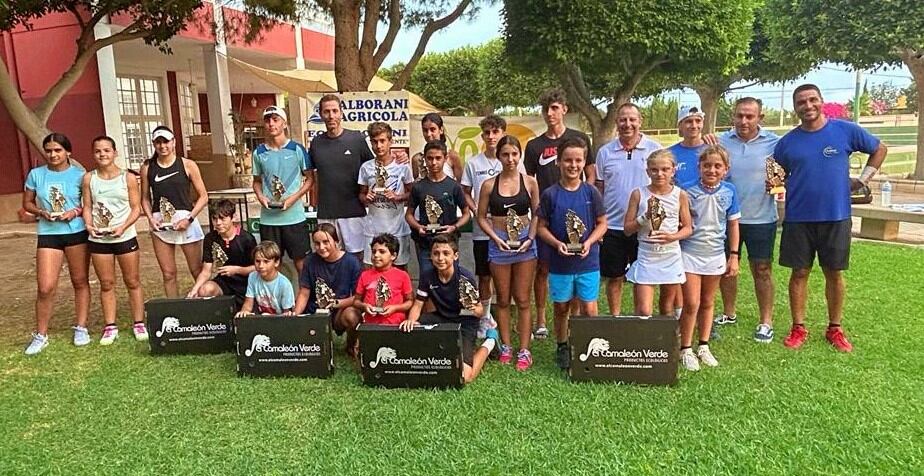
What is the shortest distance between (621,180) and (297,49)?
54.2 feet

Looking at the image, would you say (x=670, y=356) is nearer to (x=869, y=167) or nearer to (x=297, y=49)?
(x=869, y=167)

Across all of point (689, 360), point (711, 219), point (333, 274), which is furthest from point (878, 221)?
point (333, 274)

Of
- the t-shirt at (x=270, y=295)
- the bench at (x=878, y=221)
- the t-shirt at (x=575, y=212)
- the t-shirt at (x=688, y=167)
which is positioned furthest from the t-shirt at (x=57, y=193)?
the bench at (x=878, y=221)

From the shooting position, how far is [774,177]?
4395 mm

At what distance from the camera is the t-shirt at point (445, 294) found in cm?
418

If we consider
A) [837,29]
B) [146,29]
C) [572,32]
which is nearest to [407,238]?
[146,29]

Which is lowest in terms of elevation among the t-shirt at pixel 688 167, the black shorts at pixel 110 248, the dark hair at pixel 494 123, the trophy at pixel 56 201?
the black shorts at pixel 110 248

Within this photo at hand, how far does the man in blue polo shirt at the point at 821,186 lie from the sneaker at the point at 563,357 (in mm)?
1565

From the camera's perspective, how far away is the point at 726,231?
13.9 ft

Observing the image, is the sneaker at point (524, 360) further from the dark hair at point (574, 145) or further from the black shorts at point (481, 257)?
the dark hair at point (574, 145)

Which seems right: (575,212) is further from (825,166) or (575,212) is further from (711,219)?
(825,166)

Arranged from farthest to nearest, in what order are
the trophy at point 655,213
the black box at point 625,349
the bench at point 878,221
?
the bench at point 878,221 < the trophy at point 655,213 < the black box at point 625,349

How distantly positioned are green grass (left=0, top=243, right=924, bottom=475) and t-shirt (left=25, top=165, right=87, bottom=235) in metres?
0.98

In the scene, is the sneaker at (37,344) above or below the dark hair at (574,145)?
below
